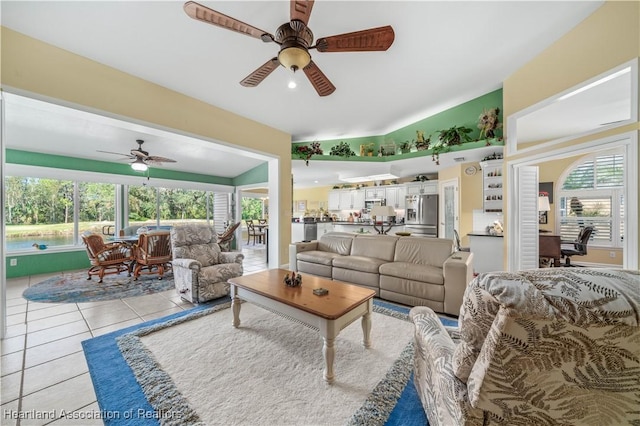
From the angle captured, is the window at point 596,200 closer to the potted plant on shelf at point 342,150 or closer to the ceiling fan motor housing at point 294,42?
the potted plant on shelf at point 342,150

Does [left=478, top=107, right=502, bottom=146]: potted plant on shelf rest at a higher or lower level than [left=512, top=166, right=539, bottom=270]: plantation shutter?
higher

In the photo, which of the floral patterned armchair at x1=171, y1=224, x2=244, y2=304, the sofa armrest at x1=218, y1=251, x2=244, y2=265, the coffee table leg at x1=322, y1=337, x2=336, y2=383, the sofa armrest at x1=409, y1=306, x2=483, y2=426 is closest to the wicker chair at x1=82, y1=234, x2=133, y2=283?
the floral patterned armchair at x1=171, y1=224, x2=244, y2=304

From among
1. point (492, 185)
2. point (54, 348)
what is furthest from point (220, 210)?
point (492, 185)

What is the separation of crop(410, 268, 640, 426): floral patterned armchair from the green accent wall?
4.29 m

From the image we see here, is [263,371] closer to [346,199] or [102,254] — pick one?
[102,254]

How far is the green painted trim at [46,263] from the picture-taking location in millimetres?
4566

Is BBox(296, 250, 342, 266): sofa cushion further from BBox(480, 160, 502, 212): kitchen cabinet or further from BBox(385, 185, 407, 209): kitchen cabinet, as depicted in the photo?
BBox(385, 185, 407, 209): kitchen cabinet

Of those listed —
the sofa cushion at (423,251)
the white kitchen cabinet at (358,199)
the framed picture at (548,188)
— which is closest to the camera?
the sofa cushion at (423,251)

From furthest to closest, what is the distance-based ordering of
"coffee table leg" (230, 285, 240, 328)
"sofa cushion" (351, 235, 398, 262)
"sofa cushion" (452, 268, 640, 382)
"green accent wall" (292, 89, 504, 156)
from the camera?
"green accent wall" (292, 89, 504, 156) < "sofa cushion" (351, 235, 398, 262) < "coffee table leg" (230, 285, 240, 328) < "sofa cushion" (452, 268, 640, 382)

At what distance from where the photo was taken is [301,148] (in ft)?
18.2

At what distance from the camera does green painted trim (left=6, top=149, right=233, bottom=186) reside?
4.68 m

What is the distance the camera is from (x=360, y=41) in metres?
1.86

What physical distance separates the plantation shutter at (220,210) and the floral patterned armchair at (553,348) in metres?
8.19

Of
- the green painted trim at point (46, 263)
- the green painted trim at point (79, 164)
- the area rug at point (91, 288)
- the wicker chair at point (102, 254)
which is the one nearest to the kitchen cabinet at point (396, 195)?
the green painted trim at point (79, 164)
